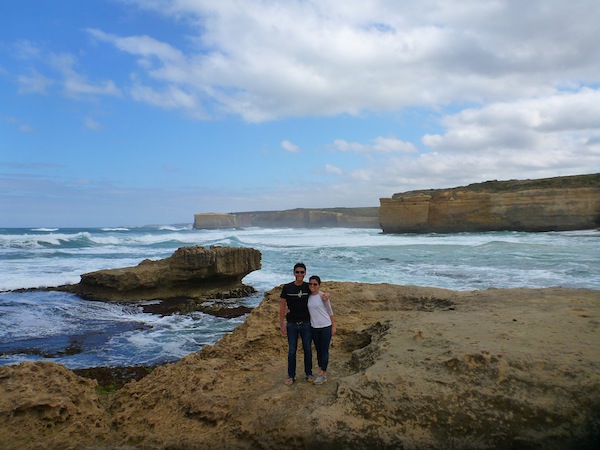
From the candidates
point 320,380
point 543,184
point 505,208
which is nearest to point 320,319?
point 320,380

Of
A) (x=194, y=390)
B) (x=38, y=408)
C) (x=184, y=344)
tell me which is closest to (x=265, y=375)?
(x=194, y=390)

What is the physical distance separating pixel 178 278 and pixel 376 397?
10707mm

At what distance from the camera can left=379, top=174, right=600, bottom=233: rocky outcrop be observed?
40625 millimetres

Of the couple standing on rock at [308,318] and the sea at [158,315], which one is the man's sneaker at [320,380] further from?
the sea at [158,315]

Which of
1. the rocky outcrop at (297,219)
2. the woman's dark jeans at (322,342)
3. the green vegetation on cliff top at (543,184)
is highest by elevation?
the green vegetation on cliff top at (543,184)

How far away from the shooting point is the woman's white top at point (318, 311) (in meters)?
4.15

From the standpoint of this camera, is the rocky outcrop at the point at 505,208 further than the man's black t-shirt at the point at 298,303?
Yes

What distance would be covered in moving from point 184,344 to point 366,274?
10239 mm

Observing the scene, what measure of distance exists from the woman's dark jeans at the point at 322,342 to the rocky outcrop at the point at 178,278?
9417 millimetres

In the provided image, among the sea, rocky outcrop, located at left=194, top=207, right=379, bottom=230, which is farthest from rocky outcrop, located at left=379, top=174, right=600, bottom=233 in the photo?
rocky outcrop, located at left=194, top=207, right=379, bottom=230

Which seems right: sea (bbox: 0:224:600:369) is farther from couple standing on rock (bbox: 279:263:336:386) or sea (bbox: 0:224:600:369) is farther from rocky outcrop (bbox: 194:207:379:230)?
rocky outcrop (bbox: 194:207:379:230)

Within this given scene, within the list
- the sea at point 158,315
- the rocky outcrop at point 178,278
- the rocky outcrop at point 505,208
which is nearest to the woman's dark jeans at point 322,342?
the sea at point 158,315

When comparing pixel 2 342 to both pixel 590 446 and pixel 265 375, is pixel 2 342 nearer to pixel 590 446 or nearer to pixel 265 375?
pixel 265 375

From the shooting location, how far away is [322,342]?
4188 mm
